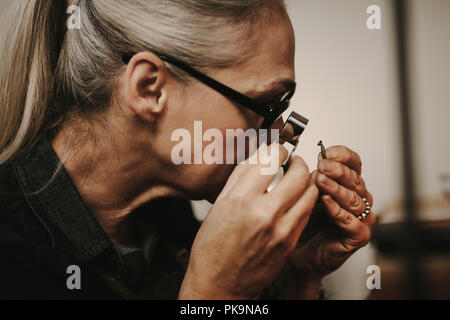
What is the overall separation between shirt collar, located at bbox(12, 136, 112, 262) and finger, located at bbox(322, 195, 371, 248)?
53cm

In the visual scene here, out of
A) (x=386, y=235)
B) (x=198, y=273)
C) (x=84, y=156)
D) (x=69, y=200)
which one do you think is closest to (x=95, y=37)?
(x=84, y=156)

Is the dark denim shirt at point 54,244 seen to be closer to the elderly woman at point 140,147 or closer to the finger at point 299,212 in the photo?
the elderly woman at point 140,147

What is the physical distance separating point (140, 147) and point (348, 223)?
539 millimetres

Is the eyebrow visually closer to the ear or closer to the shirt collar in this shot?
the ear

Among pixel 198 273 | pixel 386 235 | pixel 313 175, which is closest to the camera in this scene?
pixel 198 273

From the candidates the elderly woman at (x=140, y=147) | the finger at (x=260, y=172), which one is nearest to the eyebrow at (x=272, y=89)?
the elderly woman at (x=140, y=147)

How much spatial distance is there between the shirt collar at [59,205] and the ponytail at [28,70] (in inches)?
2.6

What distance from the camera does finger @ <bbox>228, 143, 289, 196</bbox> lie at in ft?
2.18

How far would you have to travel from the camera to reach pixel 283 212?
674 millimetres

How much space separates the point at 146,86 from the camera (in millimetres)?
764

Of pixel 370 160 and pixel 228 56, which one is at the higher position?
pixel 228 56

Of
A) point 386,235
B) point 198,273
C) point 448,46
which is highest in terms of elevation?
point 448,46

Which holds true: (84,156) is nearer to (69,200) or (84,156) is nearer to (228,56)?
(69,200)
